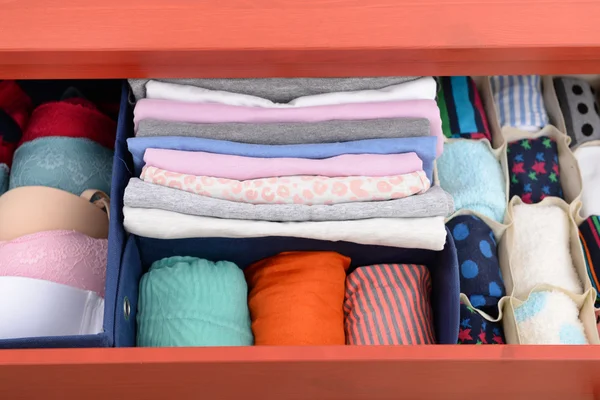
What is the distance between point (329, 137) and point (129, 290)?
339 millimetres

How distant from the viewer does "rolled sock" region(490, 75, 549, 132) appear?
48.5 inches

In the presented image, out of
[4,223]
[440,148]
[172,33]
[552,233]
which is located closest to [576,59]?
[440,148]

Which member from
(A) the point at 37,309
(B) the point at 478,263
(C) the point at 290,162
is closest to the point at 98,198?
(A) the point at 37,309

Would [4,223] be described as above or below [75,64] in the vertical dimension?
below

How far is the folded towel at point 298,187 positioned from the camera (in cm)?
90

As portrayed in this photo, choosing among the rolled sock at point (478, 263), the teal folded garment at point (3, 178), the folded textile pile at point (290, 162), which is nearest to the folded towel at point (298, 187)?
the folded textile pile at point (290, 162)

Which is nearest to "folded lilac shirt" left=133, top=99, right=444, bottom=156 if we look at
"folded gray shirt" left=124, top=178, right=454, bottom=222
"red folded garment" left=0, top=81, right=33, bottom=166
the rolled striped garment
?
"folded gray shirt" left=124, top=178, right=454, bottom=222

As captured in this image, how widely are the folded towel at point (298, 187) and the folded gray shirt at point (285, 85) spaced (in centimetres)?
13

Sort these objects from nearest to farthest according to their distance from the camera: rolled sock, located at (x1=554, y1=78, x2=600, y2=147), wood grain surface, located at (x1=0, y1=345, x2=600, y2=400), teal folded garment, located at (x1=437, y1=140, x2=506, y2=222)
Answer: wood grain surface, located at (x1=0, y1=345, x2=600, y2=400) → teal folded garment, located at (x1=437, y1=140, x2=506, y2=222) → rolled sock, located at (x1=554, y1=78, x2=600, y2=147)

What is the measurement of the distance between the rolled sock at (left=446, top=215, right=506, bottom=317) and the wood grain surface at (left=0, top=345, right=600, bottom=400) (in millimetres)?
222

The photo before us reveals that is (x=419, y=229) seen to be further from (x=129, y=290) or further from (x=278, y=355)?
(x=129, y=290)

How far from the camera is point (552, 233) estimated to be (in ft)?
3.67

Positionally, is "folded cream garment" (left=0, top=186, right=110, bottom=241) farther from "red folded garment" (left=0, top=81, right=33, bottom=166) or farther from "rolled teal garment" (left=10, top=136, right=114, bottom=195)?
"red folded garment" (left=0, top=81, right=33, bottom=166)

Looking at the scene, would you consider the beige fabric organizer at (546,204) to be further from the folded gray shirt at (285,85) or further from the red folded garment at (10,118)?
the red folded garment at (10,118)
